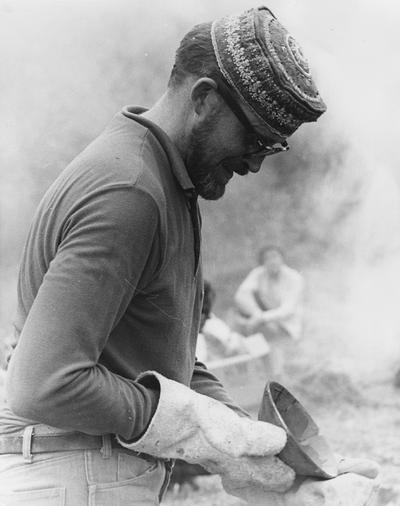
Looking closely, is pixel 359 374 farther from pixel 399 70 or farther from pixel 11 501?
pixel 11 501

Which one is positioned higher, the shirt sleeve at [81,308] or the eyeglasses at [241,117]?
the eyeglasses at [241,117]

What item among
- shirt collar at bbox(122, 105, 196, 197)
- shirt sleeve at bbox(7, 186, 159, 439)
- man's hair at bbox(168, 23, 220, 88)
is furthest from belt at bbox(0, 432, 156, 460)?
man's hair at bbox(168, 23, 220, 88)

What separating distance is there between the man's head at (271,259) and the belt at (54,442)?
5124 millimetres

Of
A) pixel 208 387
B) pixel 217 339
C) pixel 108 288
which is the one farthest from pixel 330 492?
pixel 217 339

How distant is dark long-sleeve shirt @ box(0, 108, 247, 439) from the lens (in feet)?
5.22

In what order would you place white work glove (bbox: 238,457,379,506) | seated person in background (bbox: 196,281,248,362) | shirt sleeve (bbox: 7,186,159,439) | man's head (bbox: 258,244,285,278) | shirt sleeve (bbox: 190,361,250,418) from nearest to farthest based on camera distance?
shirt sleeve (bbox: 7,186,159,439) → white work glove (bbox: 238,457,379,506) → shirt sleeve (bbox: 190,361,250,418) → seated person in background (bbox: 196,281,248,362) → man's head (bbox: 258,244,285,278)

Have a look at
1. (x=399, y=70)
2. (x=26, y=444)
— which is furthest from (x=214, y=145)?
(x=399, y=70)

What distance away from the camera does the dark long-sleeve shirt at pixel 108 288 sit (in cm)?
159

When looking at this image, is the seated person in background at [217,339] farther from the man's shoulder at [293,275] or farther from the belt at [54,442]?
the belt at [54,442]

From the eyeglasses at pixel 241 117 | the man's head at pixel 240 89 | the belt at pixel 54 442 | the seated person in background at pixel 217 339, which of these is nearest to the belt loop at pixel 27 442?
the belt at pixel 54 442

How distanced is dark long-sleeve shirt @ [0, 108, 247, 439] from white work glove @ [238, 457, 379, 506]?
38cm

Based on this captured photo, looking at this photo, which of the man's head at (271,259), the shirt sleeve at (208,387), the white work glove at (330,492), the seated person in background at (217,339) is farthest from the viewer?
the man's head at (271,259)

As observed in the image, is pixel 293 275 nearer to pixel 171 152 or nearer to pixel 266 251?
pixel 266 251

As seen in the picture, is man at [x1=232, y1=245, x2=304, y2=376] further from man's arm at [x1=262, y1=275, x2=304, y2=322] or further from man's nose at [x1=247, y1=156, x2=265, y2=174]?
man's nose at [x1=247, y1=156, x2=265, y2=174]
